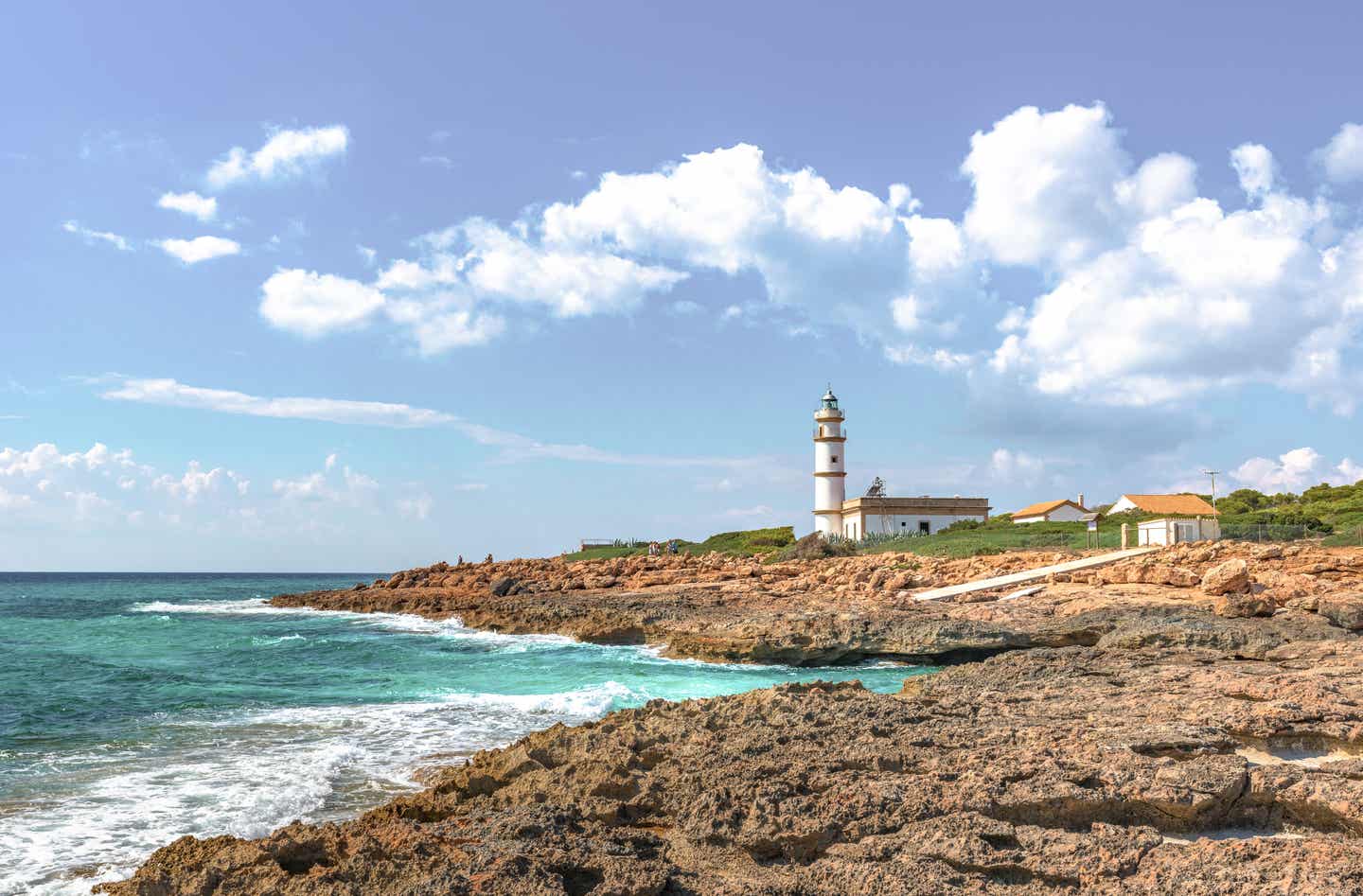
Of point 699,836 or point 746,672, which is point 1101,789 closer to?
point 699,836

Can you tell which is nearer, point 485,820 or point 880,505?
point 485,820

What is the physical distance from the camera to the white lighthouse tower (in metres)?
57.1

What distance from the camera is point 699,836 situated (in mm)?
5270

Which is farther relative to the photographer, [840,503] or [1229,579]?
[840,503]

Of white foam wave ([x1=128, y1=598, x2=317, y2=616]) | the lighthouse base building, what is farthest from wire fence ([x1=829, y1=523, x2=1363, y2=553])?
white foam wave ([x1=128, y1=598, x2=317, y2=616])

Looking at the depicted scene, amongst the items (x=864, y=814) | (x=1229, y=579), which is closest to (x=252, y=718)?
(x=864, y=814)

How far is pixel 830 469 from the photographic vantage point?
57375 millimetres

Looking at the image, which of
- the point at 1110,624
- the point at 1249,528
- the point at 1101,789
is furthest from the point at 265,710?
the point at 1249,528

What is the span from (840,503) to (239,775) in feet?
167

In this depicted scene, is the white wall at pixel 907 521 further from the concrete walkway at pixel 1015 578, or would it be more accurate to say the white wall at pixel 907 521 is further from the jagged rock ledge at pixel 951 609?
the concrete walkway at pixel 1015 578

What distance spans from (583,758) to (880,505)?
4963 centimetres

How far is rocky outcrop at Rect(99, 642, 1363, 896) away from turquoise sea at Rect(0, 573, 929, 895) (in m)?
1.49

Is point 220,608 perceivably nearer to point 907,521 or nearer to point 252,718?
point 907,521

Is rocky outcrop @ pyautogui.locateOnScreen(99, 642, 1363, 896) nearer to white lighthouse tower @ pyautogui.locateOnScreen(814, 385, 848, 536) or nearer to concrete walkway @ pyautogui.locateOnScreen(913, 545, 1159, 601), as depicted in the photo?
concrete walkway @ pyautogui.locateOnScreen(913, 545, 1159, 601)
